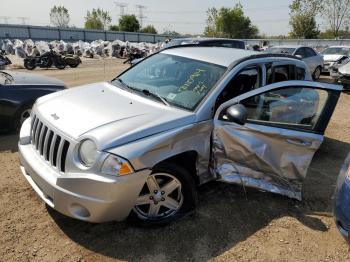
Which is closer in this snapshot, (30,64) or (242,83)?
(242,83)

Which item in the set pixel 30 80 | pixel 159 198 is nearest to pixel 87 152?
pixel 159 198

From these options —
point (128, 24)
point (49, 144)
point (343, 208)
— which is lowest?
point (128, 24)

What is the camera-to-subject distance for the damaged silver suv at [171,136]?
297 centimetres

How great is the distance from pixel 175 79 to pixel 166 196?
141cm

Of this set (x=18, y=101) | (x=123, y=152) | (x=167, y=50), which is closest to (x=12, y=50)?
(x=18, y=101)

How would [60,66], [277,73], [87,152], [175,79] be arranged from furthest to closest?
[60,66] < [277,73] < [175,79] < [87,152]

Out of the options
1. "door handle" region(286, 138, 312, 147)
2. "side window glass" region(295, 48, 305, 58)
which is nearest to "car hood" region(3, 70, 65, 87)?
"door handle" region(286, 138, 312, 147)

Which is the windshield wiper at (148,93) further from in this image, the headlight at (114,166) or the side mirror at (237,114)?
the headlight at (114,166)

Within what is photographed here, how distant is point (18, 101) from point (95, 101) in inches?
113

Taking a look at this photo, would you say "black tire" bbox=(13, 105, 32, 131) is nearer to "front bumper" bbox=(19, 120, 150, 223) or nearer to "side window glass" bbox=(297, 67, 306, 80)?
"front bumper" bbox=(19, 120, 150, 223)

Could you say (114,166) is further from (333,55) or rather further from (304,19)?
(304,19)

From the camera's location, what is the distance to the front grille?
10.1 ft

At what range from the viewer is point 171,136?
10.8ft

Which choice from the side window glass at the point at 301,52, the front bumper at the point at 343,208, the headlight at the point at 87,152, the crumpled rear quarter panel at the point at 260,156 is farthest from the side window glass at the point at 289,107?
the side window glass at the point at 301,52
